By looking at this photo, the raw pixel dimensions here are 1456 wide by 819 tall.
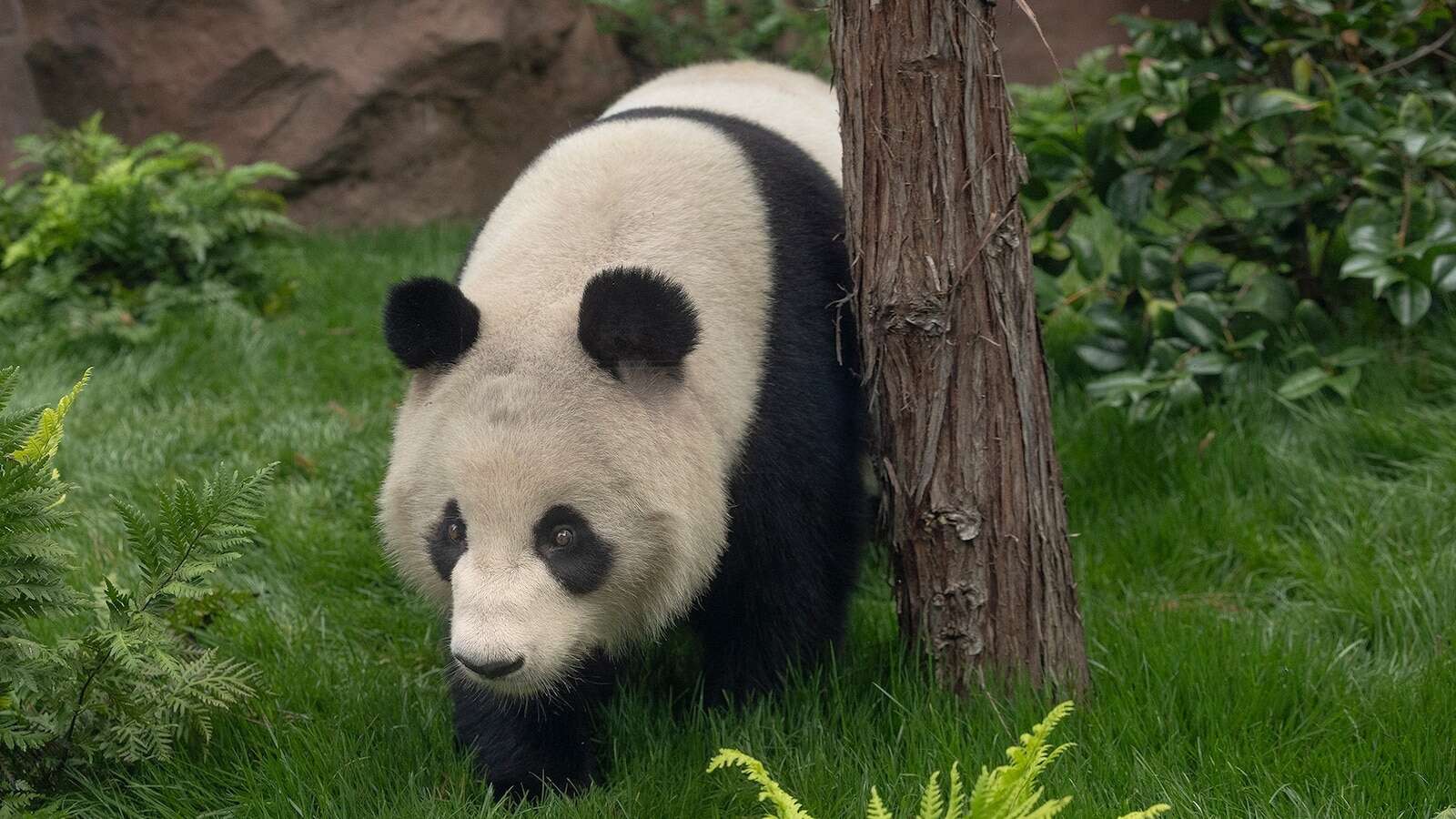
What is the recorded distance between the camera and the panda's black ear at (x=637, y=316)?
284cm

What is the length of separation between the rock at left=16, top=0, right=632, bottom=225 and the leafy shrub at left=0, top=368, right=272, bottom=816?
5674 mm

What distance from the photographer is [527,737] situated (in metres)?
3.31

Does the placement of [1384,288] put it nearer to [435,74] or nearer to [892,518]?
[892,518]

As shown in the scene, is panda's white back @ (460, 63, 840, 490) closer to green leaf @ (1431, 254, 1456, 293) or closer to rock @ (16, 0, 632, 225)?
green leaf @ (1431, 254, 1456, 293)

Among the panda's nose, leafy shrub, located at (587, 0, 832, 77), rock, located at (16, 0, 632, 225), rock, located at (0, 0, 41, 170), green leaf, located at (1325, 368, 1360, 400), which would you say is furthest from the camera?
leafy shrub, located at (587, 0, 832, 77)

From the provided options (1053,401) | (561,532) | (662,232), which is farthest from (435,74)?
(561,532)

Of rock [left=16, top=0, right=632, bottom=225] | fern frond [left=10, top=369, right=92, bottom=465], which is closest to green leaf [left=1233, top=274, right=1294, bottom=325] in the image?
fern frond [left=10, top=369, right=92, bottom=465]

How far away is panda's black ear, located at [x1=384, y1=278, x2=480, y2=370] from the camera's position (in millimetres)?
2908

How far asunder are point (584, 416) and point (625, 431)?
0.09m

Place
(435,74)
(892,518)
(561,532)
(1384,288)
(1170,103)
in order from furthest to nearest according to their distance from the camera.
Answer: (435,74), (1170,103), (1384,288), (892,518), (561,532)

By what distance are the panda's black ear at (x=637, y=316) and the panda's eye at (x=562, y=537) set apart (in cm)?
38

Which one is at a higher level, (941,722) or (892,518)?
(892,518)

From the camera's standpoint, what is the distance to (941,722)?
3.21 meters

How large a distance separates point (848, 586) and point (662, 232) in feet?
3.36
